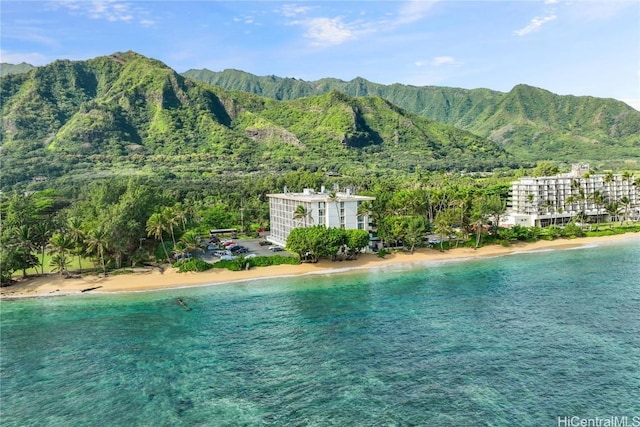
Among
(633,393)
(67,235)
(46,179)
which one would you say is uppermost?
(46,179)

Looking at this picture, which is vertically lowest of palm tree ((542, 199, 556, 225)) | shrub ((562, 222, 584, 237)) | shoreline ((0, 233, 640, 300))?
shoreline ((0, 233, 640, 300))

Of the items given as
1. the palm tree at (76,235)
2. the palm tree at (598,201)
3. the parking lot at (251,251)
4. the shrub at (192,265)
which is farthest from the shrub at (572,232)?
the palm tree at (76,235)

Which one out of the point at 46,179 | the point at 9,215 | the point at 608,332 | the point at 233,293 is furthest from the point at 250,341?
the point at 46,179

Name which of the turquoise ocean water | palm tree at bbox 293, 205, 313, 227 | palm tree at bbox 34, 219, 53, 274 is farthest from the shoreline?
palm tree at bbox 293, 205, 313, 227

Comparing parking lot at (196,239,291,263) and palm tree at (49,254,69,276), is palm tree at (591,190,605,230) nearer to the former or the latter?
parking lot at (196,239,291,263)

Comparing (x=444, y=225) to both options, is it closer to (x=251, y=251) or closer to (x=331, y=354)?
(x=251, y=251)

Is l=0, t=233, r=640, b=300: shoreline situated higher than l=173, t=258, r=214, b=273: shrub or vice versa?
l=173, t=258, r=214, b=273: shrub

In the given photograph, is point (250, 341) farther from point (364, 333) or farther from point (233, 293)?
point (233, 293)
